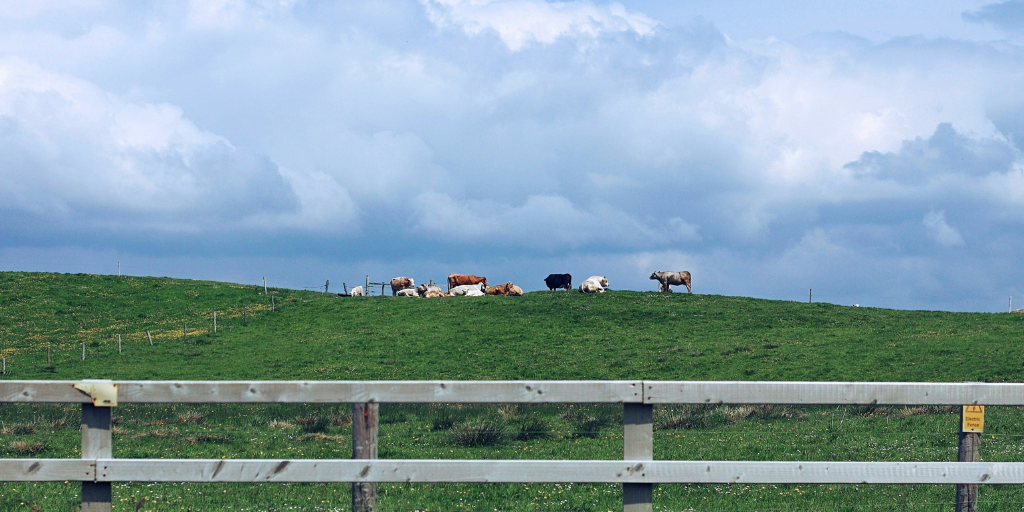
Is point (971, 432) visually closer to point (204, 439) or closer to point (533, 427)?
point (533, 427)

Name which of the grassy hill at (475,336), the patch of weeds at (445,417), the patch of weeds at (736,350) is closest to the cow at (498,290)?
the grassy hill at (475,336)

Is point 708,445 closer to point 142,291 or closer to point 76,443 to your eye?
point 76,443

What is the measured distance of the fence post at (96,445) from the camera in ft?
19.1

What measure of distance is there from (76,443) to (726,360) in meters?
31.8

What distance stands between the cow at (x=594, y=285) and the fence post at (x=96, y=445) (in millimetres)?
58429

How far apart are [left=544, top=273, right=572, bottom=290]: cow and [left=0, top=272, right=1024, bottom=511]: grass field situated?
460 inches

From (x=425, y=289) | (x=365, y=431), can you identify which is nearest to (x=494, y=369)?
(x=425, y=289)

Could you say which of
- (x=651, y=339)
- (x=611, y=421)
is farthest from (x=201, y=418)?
(x=651, y=339)

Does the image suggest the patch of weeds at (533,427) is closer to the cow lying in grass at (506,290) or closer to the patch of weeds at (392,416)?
the patch of weeds at (392,416)

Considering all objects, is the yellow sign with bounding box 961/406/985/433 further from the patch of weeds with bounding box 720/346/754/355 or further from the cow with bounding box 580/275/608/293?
the cow with bounding box 580/275/608/293

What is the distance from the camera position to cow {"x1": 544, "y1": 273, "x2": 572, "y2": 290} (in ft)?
240

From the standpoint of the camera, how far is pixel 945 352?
37.6m

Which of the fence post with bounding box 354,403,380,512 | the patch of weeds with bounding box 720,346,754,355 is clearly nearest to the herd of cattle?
the patch of weeds with bounding box 720,346,754,355

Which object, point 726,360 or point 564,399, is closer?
point 564,399
